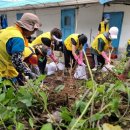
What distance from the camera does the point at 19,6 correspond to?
1260 centimetres

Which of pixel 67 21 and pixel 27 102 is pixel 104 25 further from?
pixel 27 102

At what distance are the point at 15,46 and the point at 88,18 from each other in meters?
8.22

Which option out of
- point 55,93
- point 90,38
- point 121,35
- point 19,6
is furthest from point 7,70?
point 19,6

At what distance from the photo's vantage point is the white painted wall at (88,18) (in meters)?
9.23

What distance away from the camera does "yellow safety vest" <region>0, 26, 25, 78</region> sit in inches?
110

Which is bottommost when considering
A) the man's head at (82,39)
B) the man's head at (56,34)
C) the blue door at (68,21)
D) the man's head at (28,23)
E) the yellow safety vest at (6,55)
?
the blue door at (68,21)

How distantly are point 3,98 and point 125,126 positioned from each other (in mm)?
563

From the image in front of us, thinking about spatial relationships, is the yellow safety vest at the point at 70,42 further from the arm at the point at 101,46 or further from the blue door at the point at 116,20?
the blue door at the point at 116,20

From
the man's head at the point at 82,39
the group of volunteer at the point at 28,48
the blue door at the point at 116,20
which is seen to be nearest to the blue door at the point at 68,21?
the blue door at the point at 116,20

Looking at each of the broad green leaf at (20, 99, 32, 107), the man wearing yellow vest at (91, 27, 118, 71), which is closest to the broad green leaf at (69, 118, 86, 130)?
the broad green leaf at (20, 99, 32, 107)

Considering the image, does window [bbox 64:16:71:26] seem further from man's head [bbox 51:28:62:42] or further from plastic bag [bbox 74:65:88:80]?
plastic bag [bbox 74:65:88:80]

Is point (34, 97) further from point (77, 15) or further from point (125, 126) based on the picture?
point (77, 15)

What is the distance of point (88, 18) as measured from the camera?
35.0 ft

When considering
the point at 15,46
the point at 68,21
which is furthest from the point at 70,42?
the point at 68,21
